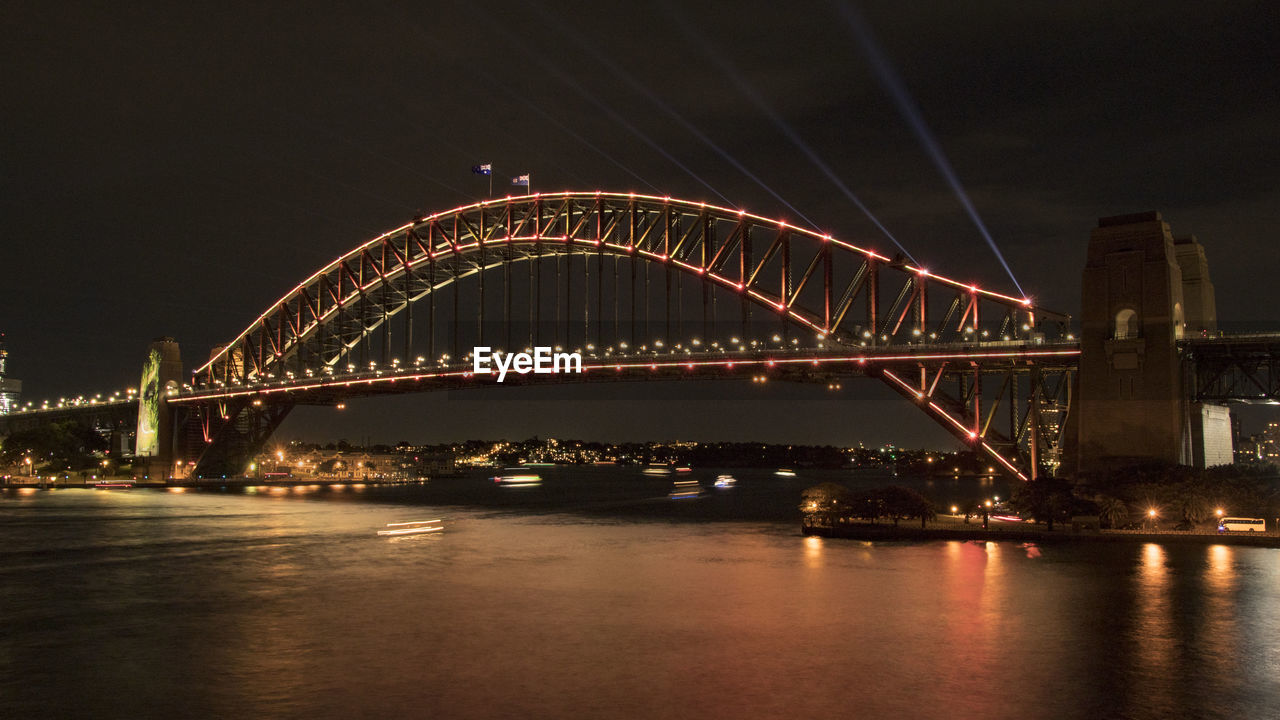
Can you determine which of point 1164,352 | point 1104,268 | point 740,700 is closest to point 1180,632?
point 740,700

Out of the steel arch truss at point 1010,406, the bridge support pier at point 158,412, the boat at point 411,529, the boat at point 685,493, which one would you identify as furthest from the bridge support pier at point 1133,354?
the bridge support pier at point 158,412

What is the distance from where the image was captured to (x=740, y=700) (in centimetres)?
1433

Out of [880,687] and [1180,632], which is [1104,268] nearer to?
[1180,632]

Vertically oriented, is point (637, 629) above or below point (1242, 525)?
below

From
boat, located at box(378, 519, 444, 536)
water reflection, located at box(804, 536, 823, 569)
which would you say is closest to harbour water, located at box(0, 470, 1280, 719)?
water reflection, located at box(804, 536, 823, 569)

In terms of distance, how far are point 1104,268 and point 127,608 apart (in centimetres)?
3244

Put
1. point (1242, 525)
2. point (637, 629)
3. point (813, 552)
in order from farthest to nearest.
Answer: point (813, 552) < point (1242, 525) < point (637, 629)

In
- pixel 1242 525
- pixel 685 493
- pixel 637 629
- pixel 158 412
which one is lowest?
pixel 685 493

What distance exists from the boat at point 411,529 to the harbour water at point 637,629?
413cm

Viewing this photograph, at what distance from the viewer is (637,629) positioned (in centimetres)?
1970

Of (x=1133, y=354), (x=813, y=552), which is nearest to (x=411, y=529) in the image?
(x=813, y=552)

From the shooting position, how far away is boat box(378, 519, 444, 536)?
41.4m

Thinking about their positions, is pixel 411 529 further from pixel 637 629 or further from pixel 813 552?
pixel 637 629

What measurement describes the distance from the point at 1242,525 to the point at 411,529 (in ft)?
98.6
